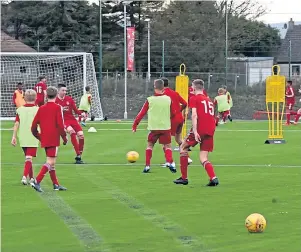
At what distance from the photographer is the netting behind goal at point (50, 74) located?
4591 centimetres

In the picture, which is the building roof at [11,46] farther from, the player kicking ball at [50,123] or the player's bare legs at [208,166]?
the player kicking ball at [50,123]

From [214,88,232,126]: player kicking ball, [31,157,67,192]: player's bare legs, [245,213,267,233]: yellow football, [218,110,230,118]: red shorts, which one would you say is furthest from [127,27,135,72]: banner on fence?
[245,213,267,233]: yellow football

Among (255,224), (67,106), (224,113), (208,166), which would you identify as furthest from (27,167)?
(224,113)

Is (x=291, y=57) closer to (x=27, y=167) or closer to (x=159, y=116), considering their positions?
(x=159, y=116)

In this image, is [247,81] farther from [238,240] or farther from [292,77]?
[238,240]

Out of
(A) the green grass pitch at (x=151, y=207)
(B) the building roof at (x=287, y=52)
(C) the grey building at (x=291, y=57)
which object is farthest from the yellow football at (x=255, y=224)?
(B) the building roof at (x=287, y=52)

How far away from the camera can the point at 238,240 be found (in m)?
9.78

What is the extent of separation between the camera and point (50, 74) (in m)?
48.4

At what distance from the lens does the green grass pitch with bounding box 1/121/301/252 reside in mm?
9719

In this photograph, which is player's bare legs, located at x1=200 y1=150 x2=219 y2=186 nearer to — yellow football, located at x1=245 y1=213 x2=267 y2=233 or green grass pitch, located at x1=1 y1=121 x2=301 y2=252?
green grass pitch, located at x1=1 y1=121 x2=301 y2=252

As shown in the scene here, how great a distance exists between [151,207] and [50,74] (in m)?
36.5

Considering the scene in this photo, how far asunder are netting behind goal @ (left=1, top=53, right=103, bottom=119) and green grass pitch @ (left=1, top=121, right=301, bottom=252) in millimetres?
23865

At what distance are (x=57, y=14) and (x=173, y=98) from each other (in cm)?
5018

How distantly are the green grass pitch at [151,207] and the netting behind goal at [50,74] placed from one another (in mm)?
23865
